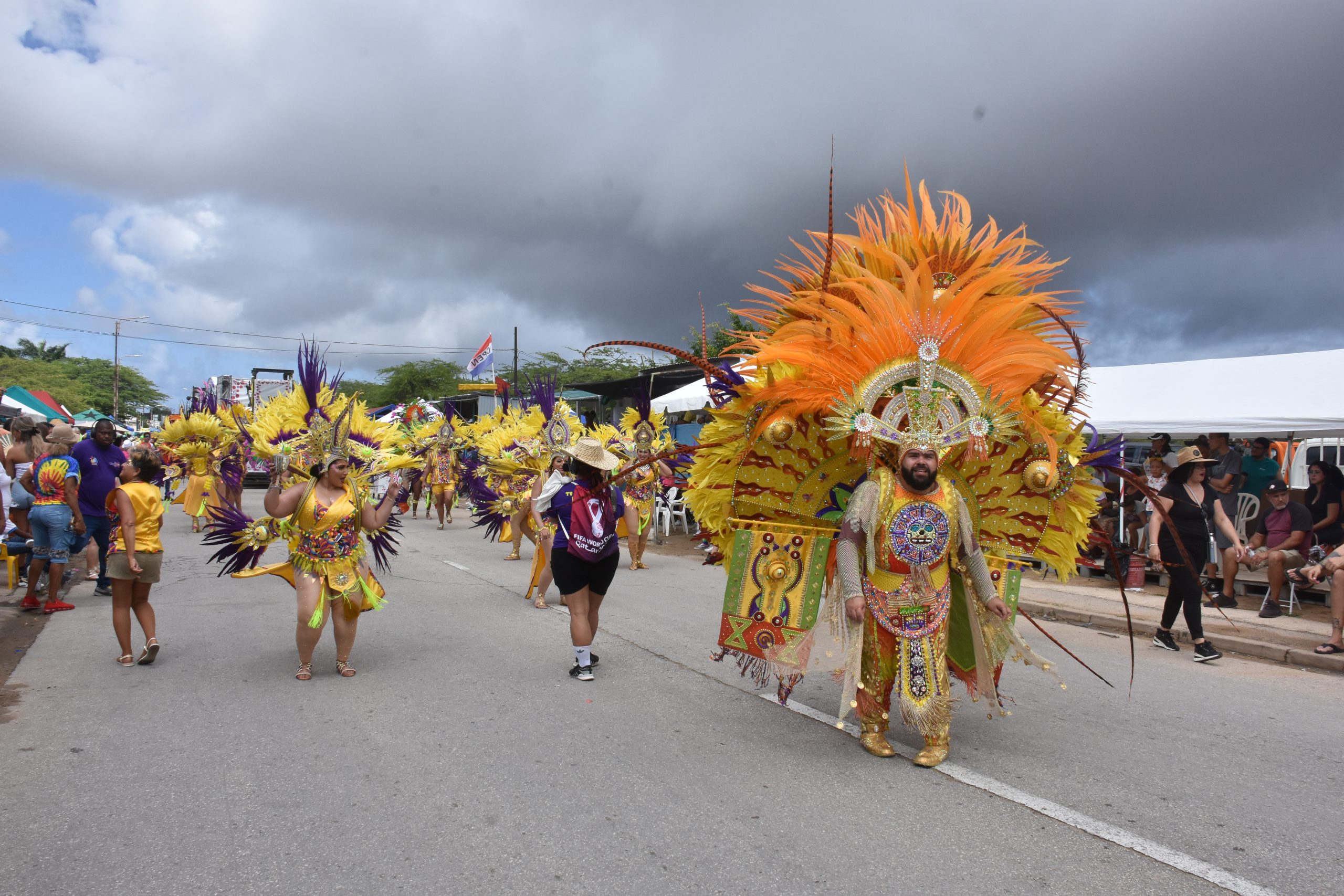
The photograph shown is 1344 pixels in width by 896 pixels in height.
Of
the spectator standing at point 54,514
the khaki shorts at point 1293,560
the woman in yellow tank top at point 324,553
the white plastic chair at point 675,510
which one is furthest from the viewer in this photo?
the white plastic chair at point 675,510

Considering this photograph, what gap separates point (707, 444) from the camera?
4.70m

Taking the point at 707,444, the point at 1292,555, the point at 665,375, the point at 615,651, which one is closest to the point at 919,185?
the point at 707,444

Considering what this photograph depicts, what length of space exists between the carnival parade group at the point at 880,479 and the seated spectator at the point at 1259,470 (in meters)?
7.46

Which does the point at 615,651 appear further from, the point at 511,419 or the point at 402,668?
the point at 511,419

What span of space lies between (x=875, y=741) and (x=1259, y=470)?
916 centimetres

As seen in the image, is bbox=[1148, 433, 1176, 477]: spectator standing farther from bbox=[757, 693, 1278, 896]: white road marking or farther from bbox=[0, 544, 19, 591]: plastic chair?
bbox=[0, 544, 19, 591]: plastic chair

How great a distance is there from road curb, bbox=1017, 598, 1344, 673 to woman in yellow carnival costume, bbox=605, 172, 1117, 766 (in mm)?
1981

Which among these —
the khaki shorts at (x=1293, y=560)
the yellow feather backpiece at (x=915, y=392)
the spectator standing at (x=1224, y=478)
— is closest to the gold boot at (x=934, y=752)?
the yellow feather backpiece at (x=915, y=392)

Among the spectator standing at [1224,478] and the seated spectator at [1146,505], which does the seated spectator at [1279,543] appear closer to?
the spectator standing at [1224,478]

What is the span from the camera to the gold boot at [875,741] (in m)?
4.29

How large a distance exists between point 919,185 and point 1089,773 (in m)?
3.52

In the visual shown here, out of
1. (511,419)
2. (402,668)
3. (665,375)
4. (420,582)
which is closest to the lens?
(402,668)

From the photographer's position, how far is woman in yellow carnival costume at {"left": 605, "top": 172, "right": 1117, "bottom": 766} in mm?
4188

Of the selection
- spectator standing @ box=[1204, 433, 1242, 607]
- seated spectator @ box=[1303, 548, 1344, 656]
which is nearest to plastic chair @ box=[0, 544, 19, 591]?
seated spectator @ box=[1303, 548, 1344, 656]
